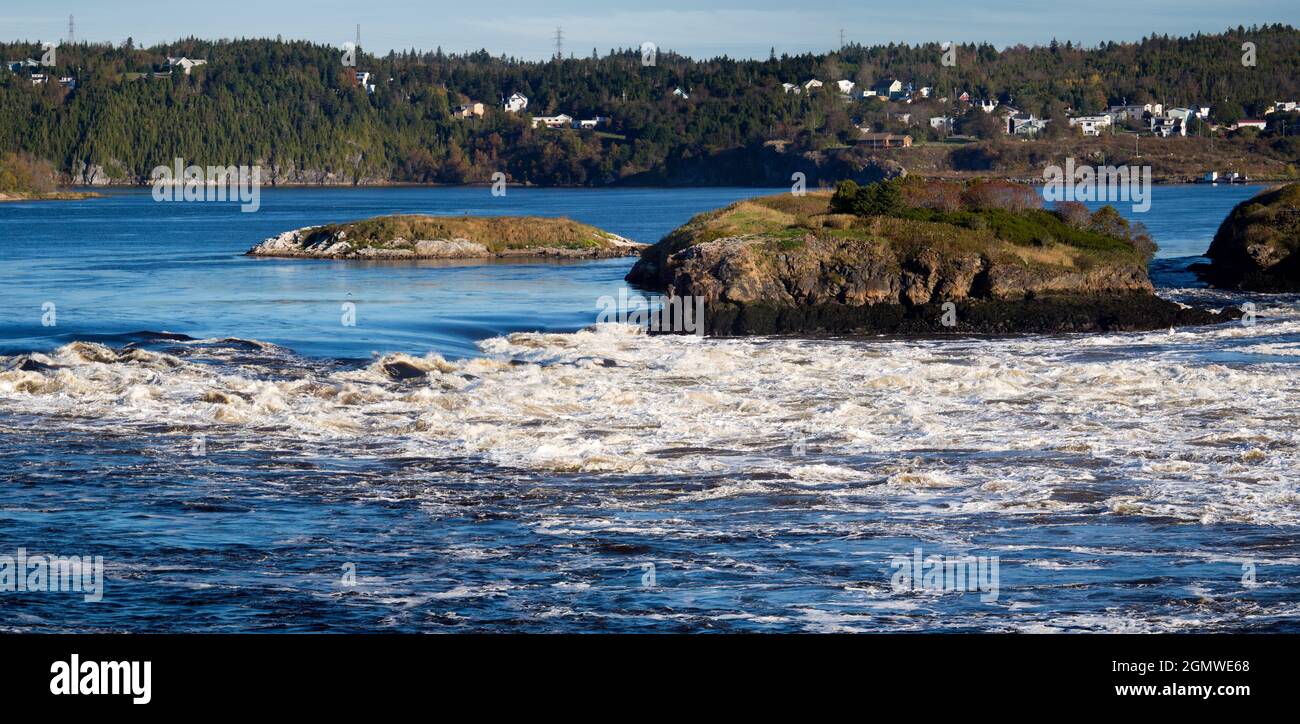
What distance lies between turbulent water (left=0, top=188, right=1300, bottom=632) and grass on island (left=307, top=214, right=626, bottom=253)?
43.8m

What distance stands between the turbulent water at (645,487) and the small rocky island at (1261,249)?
2207 cm

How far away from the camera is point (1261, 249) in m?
59.8

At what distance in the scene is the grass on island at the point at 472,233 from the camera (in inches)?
3233

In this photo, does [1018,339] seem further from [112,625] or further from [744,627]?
[112,625]

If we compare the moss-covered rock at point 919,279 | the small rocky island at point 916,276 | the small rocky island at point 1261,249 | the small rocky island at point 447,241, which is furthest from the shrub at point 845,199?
the small rocky island at point 447,241

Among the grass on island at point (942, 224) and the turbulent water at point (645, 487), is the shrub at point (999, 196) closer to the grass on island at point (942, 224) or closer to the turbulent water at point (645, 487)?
the grass on island at point (942, 224)

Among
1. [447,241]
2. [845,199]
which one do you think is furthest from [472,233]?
[845,199]

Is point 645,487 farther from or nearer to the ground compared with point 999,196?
nearer to the ground

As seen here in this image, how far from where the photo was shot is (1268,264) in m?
59.4

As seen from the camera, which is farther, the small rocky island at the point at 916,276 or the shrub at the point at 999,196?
the shrub at the point at 999,196

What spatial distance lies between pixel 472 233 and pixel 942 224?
120 ft

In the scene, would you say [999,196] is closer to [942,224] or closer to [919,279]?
[942,224]

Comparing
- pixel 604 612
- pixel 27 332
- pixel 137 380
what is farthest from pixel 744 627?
pixel 27 332
